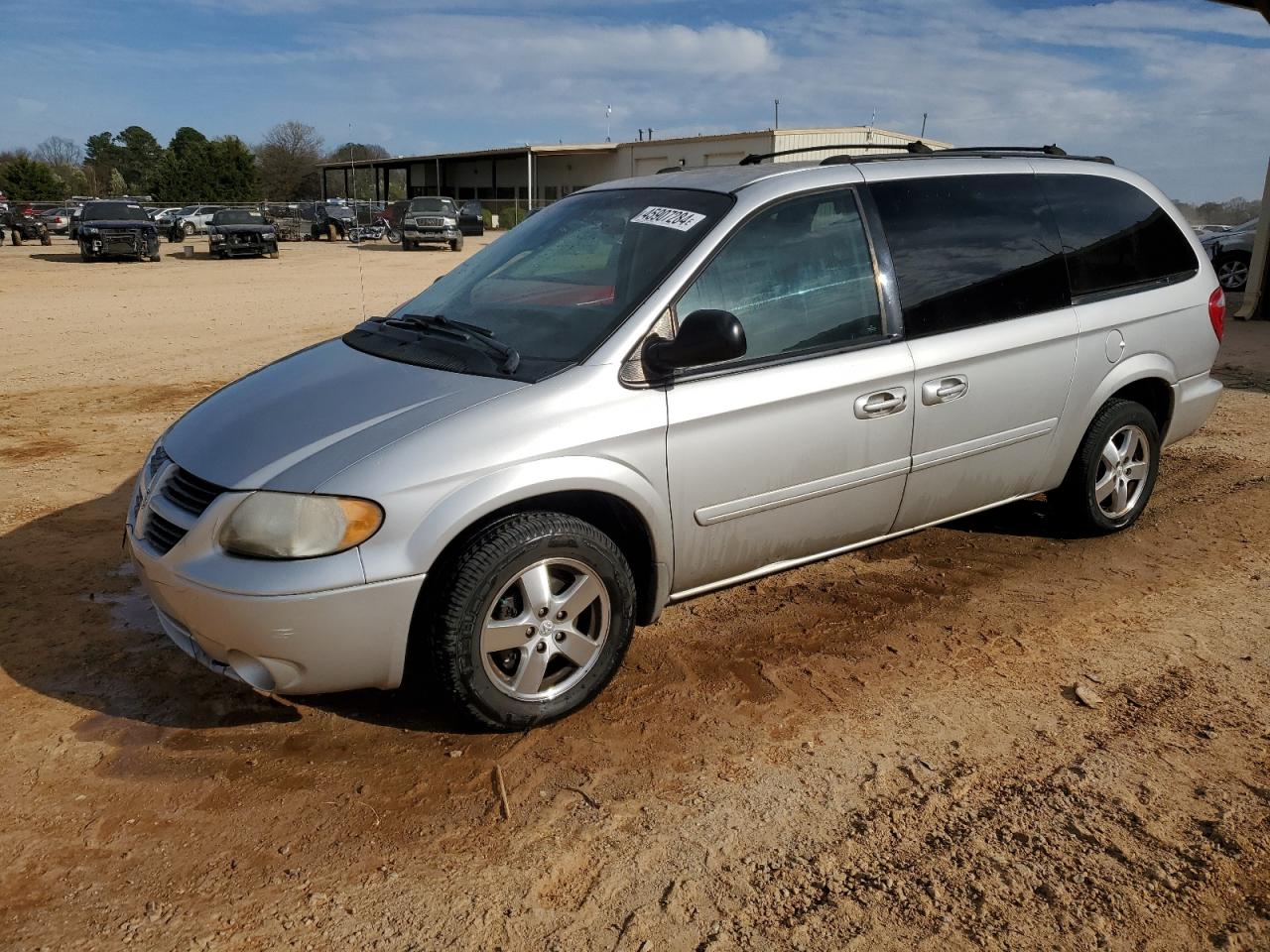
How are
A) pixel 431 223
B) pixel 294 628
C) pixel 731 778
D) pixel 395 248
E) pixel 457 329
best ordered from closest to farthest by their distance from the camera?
pixel 294 628, pixel 731 778, pixel 457 329, pixel 431 223, pixel 395 248

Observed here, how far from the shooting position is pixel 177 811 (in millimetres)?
2982

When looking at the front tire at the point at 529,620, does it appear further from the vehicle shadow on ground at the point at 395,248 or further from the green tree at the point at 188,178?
the green tree at the point at 188,178

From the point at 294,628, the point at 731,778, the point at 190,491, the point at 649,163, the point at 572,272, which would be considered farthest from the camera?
the point at 649,163

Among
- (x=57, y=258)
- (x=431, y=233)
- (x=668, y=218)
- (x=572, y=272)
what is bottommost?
(x=57, y=258)

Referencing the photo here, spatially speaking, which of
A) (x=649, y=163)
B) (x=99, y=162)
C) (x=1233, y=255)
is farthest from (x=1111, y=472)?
(x=99, y=162)

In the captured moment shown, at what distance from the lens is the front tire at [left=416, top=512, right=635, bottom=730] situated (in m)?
3.13

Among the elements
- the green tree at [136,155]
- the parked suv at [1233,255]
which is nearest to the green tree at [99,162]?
the green tree at [136,155]

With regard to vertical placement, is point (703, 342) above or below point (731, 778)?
above

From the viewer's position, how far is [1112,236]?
15.9 feet

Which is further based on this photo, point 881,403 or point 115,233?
point 115,233

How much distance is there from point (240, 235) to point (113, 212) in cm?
355

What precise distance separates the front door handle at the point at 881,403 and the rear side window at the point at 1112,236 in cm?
129

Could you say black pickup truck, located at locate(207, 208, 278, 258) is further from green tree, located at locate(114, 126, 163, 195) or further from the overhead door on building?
green tree, located at locate(114, 126, 163, 195)

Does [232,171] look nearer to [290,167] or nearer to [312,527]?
[290,167]
